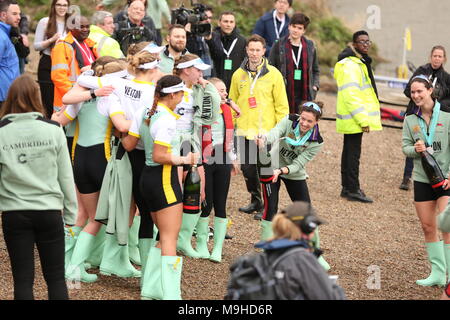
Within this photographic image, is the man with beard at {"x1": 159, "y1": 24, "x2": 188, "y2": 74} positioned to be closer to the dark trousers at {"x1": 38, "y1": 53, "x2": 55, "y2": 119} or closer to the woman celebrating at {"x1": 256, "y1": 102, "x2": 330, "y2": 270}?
the woman celebrating at {"x1": 256, "y1": 102, "x2": 330, "y2": 270}

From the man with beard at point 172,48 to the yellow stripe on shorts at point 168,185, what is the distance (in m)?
2.63

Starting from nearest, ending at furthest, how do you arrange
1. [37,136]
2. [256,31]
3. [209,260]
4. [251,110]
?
[37,136], [209,260], [251,110], [256,31]

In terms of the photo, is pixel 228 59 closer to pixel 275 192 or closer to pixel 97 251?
pixel 275 192

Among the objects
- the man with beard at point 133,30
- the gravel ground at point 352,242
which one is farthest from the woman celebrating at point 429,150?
the man with beard at point 133,30

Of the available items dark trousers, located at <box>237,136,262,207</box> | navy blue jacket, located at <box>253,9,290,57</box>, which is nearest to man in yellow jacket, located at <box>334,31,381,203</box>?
navy blue jacket, located at <box>253,9,290,57</box>

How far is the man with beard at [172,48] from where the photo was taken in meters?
8.65

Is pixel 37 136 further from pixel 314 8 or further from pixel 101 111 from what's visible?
pixel 314 8

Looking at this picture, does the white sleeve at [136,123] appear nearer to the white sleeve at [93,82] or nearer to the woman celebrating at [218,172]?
the white sleeve at [93,82]

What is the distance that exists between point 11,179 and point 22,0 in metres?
11.8

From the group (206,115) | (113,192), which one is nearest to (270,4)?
(206,115)

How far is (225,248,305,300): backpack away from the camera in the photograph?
15.2 feet

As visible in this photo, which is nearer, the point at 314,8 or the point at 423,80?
the point at 423,80
